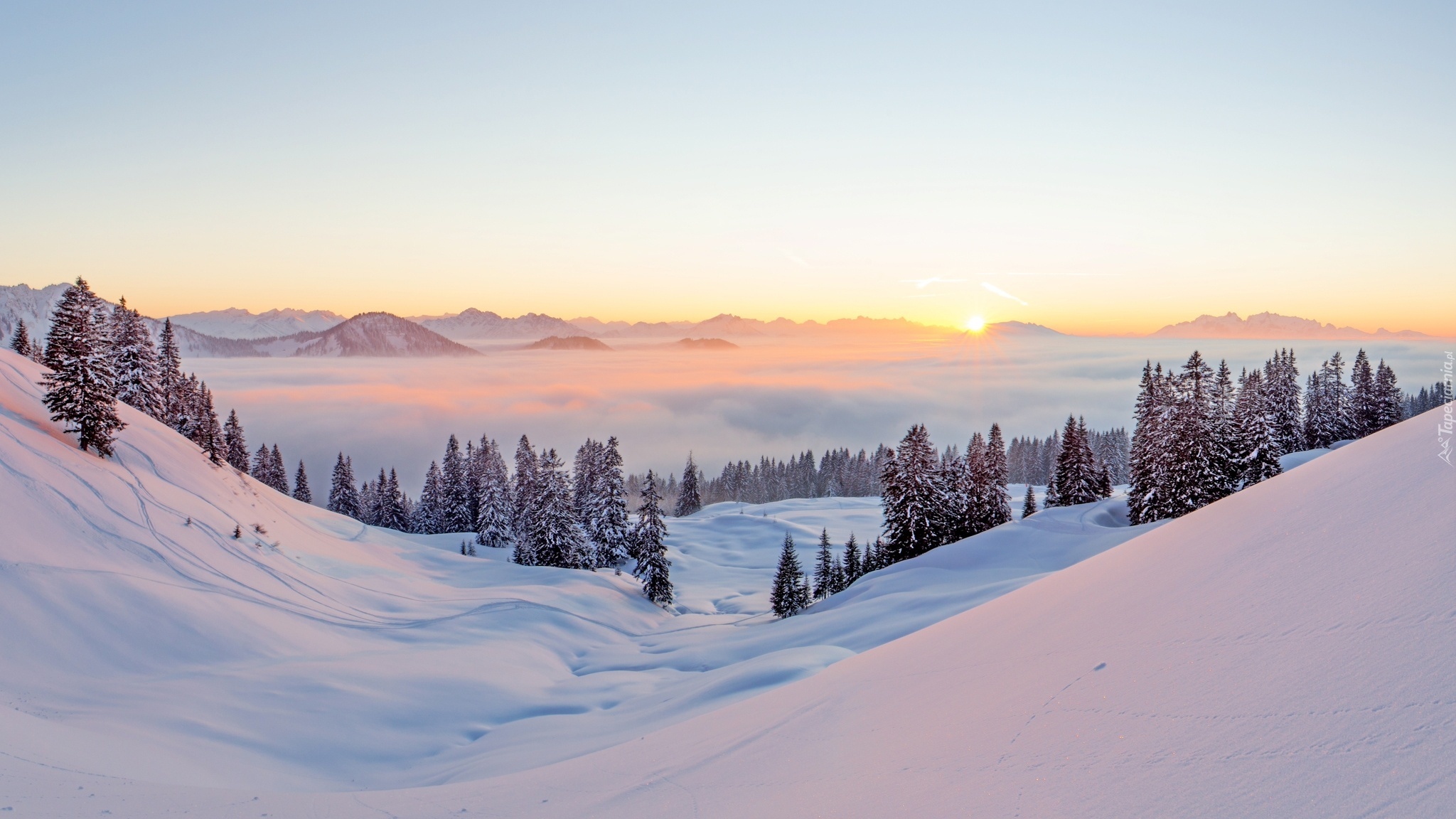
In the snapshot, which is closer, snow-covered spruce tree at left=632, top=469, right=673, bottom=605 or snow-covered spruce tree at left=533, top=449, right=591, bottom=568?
snow-covered spruce tree at left=632, top=469, right=673, bottom=605

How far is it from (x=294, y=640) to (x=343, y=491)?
62.2 meters

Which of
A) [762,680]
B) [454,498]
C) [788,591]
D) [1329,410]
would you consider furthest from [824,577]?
[454,498]

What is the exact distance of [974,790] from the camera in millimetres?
4703

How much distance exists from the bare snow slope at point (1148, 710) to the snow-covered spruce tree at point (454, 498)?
74080mm

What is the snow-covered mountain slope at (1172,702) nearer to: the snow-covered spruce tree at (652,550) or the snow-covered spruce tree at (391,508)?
the snow-covered spruce tree at (652,550)

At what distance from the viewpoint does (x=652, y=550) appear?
44.1 meters

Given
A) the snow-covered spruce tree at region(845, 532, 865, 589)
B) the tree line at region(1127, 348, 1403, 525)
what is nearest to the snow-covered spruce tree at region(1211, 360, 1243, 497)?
the tree line at region(1127, 348, 1403, 525)

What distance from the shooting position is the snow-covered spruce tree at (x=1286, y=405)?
184ft

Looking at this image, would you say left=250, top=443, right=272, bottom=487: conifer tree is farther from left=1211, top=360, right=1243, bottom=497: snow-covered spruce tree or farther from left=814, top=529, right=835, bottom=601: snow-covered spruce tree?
left=1211, top=360, right=1243, bottom=497: snow-covered spruce tree

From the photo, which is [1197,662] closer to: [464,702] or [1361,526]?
[1361,526]

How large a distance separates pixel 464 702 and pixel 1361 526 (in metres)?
20.5

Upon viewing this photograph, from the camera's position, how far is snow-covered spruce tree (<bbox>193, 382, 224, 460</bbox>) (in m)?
54.2

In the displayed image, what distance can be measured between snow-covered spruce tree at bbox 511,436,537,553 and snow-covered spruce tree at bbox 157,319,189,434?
27.9 metres

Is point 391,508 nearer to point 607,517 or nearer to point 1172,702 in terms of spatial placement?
point 607,517
